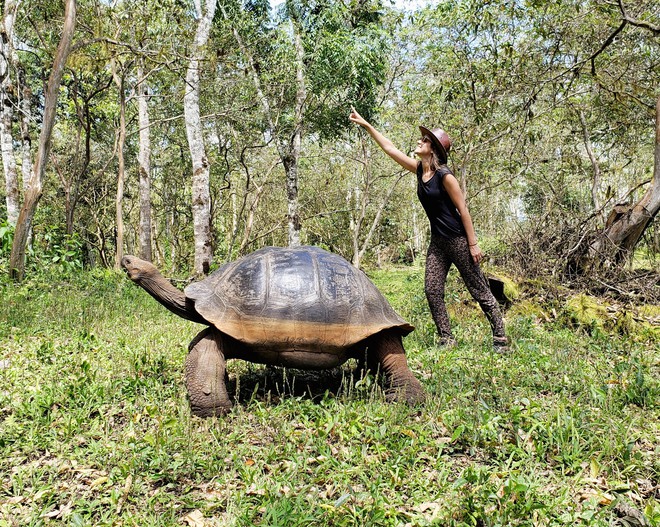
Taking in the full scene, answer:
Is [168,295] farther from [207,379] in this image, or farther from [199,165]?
[199,165]

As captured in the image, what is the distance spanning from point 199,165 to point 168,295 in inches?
250

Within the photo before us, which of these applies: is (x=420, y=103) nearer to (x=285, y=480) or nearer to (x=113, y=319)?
(x=113, y=319)

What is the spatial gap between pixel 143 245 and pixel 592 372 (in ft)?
36.4

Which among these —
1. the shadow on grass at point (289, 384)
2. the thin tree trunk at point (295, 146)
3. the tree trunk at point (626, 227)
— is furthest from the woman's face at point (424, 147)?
the thin tree trunk at point (295, 146)

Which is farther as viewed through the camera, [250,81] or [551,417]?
[250,81]

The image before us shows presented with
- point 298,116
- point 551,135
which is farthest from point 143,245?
point 551,135

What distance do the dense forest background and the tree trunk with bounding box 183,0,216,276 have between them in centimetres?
4

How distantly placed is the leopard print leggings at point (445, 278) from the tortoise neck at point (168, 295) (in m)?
2.58

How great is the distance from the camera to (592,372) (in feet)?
13.5

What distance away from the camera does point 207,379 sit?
127 inches

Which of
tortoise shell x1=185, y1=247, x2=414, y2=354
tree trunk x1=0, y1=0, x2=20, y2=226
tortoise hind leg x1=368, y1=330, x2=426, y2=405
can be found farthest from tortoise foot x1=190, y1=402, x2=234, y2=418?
tree trunk x1=0, y1=0, x2=20, y2=226

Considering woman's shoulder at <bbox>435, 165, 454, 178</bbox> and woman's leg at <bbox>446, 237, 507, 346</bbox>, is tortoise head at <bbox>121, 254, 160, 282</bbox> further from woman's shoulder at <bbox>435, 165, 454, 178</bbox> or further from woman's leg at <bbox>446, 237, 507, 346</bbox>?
woman's leg at <bbox>446, 237, 507, 346</bbox>

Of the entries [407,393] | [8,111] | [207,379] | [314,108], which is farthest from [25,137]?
[407,393]

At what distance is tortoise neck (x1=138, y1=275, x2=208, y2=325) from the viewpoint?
11.2ft
